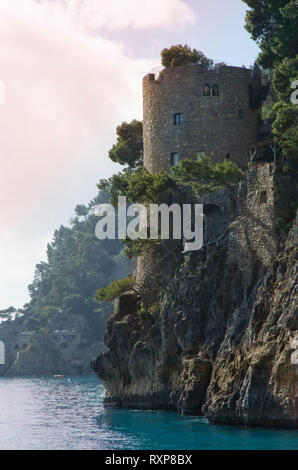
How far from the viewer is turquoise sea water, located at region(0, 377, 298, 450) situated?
3778cm

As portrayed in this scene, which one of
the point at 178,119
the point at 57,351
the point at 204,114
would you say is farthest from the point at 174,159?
the point at 57,351

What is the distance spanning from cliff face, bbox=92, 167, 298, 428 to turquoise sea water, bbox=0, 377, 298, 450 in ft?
4.15

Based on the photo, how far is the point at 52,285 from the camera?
503 ft

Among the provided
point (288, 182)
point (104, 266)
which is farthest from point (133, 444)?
point (104, 266)

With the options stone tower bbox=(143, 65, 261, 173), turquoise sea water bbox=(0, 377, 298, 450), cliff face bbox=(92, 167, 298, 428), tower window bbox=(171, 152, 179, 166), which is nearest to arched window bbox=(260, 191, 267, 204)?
cliff face bbox=(92, 167, 298, 428)

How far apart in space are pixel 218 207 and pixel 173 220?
5.50 meters

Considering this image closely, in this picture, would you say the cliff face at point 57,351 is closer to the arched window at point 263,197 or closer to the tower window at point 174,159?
the tower window at point 174,159

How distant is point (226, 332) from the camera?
4581 cm

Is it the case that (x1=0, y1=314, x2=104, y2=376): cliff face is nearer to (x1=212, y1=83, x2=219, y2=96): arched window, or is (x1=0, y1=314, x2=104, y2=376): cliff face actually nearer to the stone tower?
the stone tower

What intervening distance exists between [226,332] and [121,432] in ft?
24.4

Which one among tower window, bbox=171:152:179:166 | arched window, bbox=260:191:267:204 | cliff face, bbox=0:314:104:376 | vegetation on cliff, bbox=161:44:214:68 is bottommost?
cliff face, bbox=0:314:104:376

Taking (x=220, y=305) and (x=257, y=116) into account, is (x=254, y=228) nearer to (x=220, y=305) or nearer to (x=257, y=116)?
(x=220, y=305)
